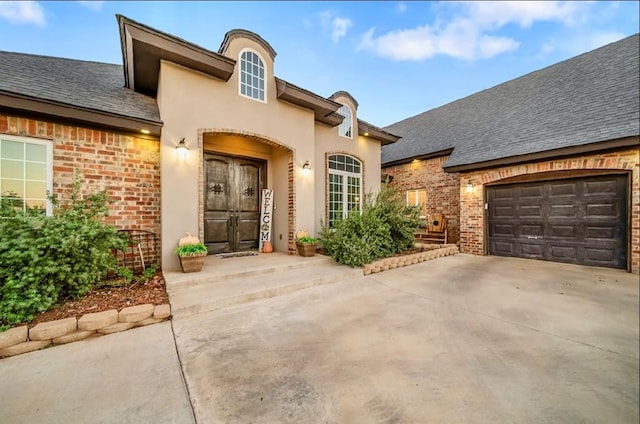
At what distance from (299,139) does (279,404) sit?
522cm

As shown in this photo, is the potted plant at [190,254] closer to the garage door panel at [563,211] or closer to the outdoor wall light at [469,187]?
the outdoor wall light at [469,187]

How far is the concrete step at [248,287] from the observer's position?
115 inches

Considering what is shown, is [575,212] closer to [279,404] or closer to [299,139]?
[299,139]

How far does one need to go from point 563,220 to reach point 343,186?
5503mm

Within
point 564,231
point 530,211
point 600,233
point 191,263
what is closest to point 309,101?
point 191,263

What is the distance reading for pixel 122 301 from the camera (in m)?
2.85

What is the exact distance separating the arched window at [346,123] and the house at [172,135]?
24.6 inches

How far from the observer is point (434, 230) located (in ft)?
29.1

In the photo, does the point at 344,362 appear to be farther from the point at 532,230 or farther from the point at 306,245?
the point at 532,230

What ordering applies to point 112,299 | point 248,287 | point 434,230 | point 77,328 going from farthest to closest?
point 434,230, point 248,287, point 112,299, point 77,328

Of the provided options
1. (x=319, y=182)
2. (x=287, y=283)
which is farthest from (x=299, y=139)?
(x=287, y=283)

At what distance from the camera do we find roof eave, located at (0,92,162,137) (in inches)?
125

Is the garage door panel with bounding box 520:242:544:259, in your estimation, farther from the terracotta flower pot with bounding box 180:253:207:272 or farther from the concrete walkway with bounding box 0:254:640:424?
the terracotta flower pot with bounding box 180:253:207:272

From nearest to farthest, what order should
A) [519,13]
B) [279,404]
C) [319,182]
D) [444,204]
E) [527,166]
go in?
[279,404] < [519,13] < [527,166] < [319,182] < [444,204]
